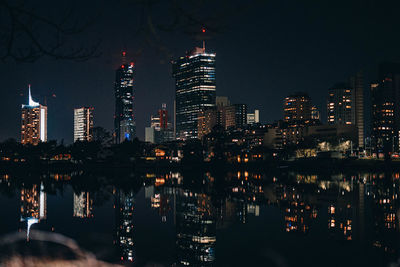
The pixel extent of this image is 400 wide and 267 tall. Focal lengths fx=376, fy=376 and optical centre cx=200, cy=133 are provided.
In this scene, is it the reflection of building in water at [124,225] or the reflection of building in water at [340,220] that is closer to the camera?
the reflection of building in water at [124,225]

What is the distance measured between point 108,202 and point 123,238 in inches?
439

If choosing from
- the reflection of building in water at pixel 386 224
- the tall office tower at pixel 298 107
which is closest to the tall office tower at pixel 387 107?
the tall office tower at pixel 298 107

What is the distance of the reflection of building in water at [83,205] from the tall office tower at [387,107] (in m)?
164

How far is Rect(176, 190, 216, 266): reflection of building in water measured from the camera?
11188 mm

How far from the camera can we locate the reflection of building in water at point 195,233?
1119 cm

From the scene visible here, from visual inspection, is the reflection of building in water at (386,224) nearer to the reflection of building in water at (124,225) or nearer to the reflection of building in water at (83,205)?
the reflection of building in water at (124,225)

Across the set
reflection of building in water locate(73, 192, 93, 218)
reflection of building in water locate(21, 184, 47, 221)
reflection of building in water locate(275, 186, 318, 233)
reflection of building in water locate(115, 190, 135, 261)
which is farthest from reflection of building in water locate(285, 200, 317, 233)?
reflection of building in water locate(21, 184, 47, 221)

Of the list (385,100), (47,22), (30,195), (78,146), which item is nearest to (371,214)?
(47,22)

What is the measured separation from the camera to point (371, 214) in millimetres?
18656

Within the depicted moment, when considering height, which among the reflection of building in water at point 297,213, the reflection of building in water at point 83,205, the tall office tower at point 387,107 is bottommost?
the reflection of building in water at point 83,205

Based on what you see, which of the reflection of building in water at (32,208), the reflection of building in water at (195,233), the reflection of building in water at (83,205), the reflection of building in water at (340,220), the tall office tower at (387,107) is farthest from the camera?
the tall office tower at (387,107)

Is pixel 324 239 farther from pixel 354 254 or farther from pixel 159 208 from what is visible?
pixel 159 208

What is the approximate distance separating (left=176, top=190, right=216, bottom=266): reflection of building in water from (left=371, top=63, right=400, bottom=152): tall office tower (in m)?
166

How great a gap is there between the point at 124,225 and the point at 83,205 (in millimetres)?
A: 8059
